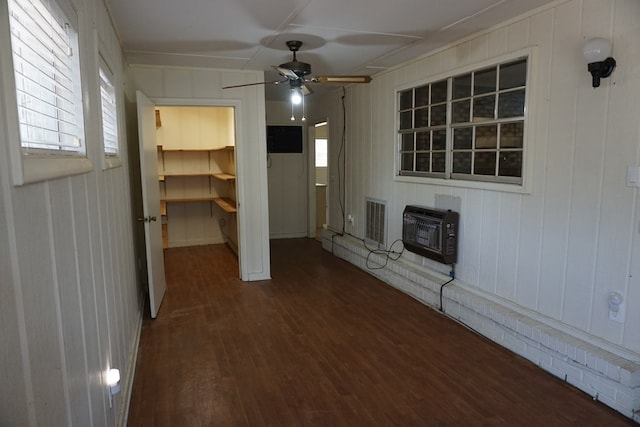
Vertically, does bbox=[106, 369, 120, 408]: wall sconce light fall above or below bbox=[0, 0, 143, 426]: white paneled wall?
below

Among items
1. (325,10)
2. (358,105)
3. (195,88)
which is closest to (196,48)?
(195,88)

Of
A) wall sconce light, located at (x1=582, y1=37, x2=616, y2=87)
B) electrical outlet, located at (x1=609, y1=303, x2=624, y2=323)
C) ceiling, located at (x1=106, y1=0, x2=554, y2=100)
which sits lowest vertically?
electrical outlet, located at (x1=609, y1=303, x2=624, y2=323)

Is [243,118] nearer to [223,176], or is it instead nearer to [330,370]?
[223,176]

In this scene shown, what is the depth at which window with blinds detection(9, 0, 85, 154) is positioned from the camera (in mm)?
1068

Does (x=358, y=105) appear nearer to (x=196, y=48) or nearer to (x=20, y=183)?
(x=196, y=48)

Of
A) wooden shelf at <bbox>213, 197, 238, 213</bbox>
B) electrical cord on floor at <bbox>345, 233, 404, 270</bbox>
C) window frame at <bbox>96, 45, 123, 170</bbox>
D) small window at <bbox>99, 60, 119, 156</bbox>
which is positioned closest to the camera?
window frame at <bbox>96, 45, 123, 170</bbox>

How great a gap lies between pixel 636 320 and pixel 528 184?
109cm

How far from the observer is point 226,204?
→ 251 inches

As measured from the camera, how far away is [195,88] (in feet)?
15.1

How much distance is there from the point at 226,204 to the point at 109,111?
3672 millimetres

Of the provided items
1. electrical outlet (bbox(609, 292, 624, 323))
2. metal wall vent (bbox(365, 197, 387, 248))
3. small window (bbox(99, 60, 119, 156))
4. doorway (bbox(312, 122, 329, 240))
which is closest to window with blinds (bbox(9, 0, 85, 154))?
small window (bbox(99, 60, 119, 156))

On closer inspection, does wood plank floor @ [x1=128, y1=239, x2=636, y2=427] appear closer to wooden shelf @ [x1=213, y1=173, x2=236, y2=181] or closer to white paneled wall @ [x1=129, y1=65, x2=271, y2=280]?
white paneled wall @ [x1=129, y1=65, x2=271, y2=280]

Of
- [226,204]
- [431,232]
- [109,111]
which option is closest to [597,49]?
[431,232]

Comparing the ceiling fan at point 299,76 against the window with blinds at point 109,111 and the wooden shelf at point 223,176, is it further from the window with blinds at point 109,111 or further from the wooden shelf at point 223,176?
the wooden shelf at point 223,176
